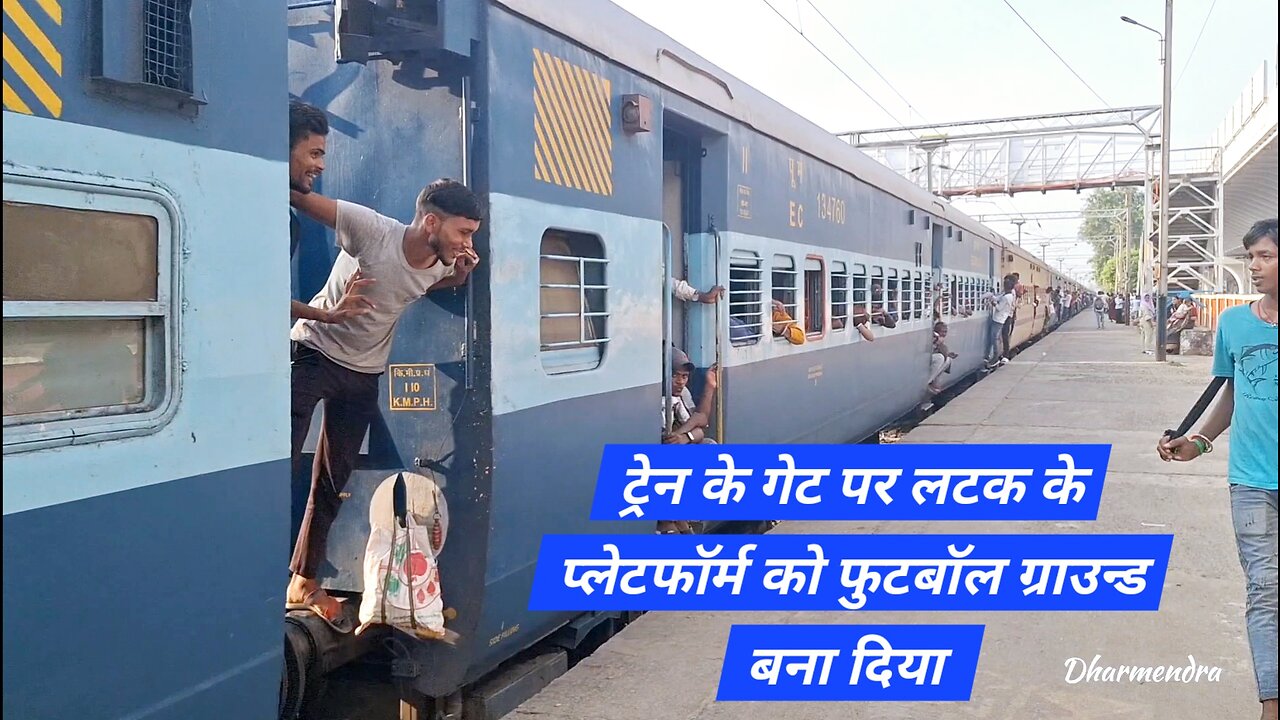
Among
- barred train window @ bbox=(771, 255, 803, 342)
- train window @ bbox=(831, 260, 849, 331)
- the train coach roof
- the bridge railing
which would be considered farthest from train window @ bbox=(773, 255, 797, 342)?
the bridge railing

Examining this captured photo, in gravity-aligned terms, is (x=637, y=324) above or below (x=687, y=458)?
above

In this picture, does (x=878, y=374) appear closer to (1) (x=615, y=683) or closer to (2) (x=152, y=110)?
(1) (x=615, y=683)

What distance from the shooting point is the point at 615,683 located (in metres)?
4.32

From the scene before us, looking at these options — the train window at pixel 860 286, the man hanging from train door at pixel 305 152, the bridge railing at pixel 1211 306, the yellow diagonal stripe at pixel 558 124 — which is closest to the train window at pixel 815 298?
the train window at pixel 860 286

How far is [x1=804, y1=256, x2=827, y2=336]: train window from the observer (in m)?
8.30

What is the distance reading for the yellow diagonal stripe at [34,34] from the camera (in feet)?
7.12

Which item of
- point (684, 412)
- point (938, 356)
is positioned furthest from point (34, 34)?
point (938, 356)

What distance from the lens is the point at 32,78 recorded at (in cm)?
221

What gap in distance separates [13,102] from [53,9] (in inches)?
9.6

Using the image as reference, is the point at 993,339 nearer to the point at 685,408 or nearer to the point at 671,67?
the point at 685,408

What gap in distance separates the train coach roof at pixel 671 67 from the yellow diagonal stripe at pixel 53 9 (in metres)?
1.84

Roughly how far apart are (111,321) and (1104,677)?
400 cm

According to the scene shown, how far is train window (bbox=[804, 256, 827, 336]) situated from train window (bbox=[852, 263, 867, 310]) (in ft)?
3.80

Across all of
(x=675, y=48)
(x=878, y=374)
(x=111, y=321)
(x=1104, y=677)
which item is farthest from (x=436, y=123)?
(x=878, y=374)
